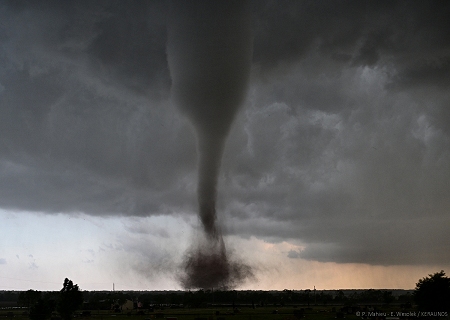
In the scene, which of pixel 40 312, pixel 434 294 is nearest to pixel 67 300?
pixel 40 312

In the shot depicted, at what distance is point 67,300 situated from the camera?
9356cm

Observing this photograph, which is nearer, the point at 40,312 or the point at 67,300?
the point at 67,300

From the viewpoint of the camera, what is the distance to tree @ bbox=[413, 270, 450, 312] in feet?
279

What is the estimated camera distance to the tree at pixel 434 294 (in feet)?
279

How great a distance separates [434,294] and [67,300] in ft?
237

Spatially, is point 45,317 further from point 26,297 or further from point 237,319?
point 26,297

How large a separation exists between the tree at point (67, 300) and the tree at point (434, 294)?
225ft

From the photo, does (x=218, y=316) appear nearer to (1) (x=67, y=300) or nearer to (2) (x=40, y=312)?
(1) (x=67, y=300)

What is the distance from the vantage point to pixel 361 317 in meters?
97.1

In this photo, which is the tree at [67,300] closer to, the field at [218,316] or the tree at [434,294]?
the field at [218,316]

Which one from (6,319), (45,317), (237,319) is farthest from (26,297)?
(237,319)

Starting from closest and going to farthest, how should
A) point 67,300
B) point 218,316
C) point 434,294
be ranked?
point 434,294 → point 67,300 → point 218,316

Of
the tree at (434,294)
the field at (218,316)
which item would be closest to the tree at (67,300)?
the field at (218,316)

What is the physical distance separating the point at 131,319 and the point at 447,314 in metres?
65.9
